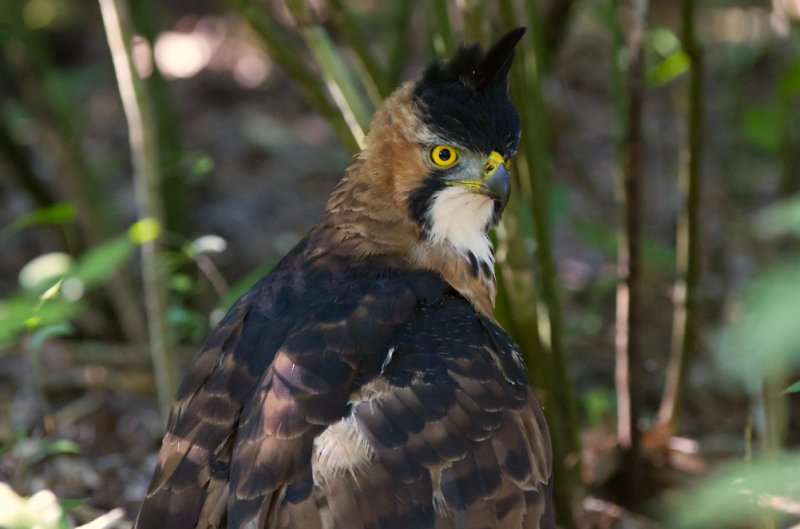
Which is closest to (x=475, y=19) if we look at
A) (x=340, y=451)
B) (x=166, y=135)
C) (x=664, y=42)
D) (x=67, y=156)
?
(x=340, y=451)

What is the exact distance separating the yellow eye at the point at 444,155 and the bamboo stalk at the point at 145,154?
129 cm

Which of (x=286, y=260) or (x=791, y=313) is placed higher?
(x=791, y=313)

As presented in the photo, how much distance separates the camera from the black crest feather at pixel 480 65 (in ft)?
10.3

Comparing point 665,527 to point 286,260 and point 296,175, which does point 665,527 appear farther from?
point 296,175

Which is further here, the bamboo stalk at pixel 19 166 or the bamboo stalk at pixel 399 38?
the bamboo stalk at pixel 19 166

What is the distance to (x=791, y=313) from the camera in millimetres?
970

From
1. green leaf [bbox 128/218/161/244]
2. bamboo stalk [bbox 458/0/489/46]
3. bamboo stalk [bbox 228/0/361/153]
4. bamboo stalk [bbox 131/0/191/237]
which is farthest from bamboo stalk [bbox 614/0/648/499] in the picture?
bamboo stalk [bbox 131/0/191/237]

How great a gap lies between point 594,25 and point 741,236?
4.15 metres

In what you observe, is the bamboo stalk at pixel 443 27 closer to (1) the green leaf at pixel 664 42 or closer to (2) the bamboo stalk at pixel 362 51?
(2) the bamboo stalk at pixel 362 51

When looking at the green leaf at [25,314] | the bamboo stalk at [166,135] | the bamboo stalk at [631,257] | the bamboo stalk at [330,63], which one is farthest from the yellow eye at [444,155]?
the bamboo stalk at [166,135]

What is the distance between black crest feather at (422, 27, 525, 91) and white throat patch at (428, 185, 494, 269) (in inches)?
13.6

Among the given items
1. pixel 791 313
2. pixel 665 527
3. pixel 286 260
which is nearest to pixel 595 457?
pixel 665 527

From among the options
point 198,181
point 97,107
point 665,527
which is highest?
point 97,107

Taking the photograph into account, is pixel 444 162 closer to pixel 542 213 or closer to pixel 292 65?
pixel 542 213
